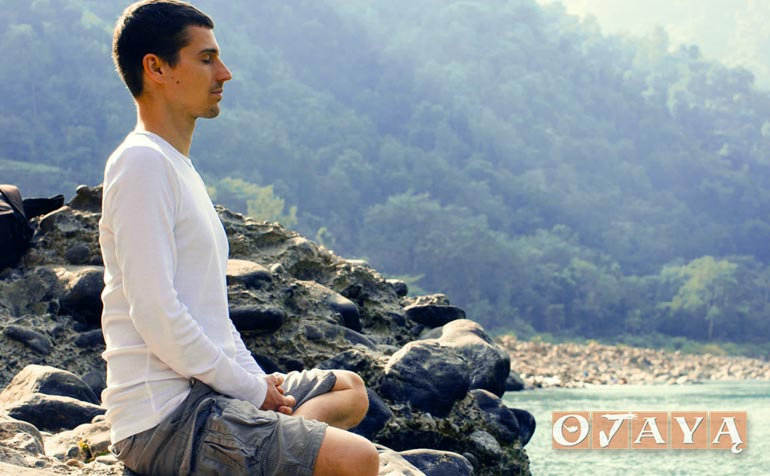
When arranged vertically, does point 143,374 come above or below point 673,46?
below

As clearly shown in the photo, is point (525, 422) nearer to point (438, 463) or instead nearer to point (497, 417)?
point (497, 417)

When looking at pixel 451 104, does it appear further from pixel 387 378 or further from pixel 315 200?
pixel 387 378

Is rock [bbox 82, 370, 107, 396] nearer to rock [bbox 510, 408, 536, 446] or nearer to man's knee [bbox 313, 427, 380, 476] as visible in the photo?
rock [bbox 510, 408, 536, 446]

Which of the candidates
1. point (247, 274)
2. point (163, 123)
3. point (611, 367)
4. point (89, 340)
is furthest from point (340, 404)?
point (611, 367)

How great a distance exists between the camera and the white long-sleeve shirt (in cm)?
292

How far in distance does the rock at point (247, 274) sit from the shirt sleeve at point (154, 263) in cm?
361

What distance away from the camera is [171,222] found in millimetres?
2994

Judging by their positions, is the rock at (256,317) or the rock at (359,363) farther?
the rock at (256,317)

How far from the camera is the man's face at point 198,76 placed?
10.7ft

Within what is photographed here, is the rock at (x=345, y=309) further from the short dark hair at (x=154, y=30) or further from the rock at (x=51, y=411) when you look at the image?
the short dark hair at (x=154, y=30)

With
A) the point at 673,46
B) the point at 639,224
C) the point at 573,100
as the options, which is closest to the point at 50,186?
the point at 639,224

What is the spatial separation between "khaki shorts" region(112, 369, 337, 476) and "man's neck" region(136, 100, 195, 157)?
0.79 m

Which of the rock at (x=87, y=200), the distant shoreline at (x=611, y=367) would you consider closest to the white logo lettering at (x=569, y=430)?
the rock at (x=87, y=200)

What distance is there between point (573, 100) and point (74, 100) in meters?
44.3
